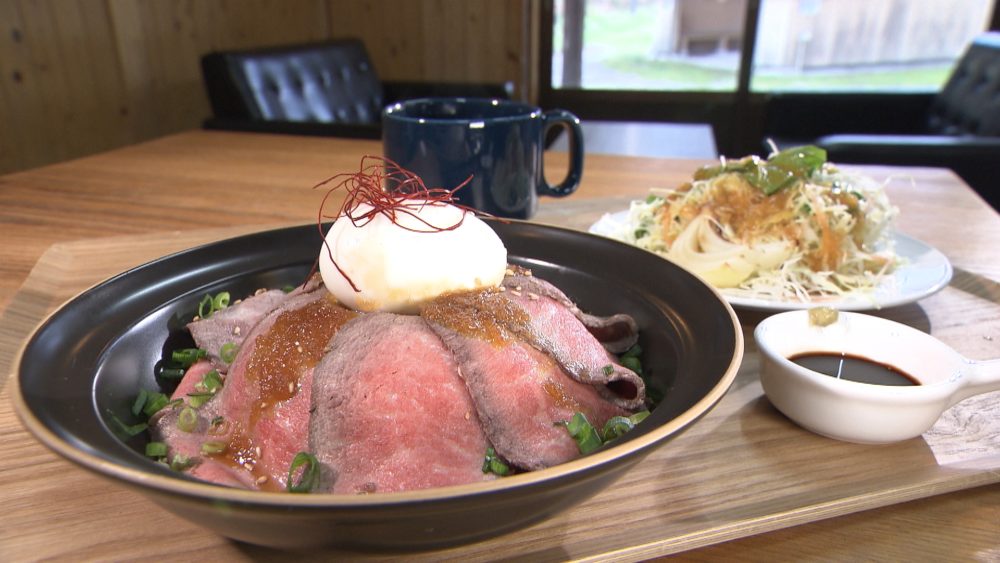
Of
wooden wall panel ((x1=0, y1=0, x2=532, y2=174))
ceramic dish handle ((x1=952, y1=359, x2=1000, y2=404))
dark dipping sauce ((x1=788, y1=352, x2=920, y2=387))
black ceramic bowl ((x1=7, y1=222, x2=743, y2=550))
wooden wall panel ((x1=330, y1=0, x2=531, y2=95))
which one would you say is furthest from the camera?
wooden wall panel ((x1=330, y1=0, x2=531, y2=95))

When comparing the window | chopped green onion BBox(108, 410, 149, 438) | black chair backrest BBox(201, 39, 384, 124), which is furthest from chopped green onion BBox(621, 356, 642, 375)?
the window

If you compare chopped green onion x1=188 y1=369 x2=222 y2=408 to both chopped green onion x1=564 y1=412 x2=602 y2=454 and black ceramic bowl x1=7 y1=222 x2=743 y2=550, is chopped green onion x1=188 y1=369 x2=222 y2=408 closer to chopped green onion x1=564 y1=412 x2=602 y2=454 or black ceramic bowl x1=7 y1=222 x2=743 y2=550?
black ceramic bowl x1=7 y1=222 x2=743 y2=550

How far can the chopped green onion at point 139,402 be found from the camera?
96cm

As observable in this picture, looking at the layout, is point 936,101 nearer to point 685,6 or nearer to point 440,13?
point 685,6

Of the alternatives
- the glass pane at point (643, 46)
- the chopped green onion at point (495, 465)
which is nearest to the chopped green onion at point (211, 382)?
the chopped green onion at point (495, 465)

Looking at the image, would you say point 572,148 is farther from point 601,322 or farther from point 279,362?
point 279,362

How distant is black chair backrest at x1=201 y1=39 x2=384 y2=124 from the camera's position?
4.06 meters

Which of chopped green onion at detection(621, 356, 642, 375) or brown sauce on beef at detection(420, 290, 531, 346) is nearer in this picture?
brown sauce on beef at detection(420, 290, 531, 346)

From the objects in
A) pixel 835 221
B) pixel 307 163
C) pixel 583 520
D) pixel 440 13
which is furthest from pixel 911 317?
pixel 440 13

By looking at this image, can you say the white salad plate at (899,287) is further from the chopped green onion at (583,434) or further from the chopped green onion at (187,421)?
the chopped green onion at (187,421)

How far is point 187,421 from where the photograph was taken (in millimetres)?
923

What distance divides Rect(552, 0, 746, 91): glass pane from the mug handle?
204 inches

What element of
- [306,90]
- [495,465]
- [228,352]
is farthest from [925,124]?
[228,352]

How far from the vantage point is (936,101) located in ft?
16.6
